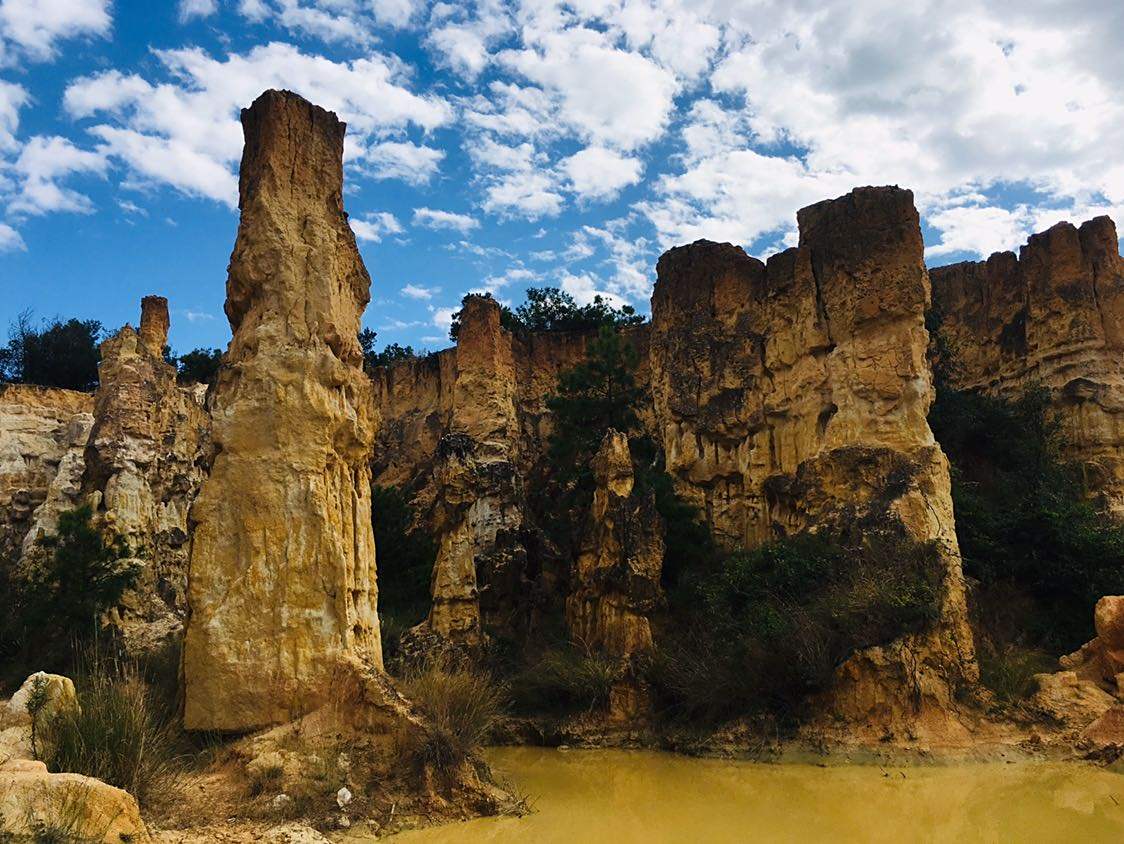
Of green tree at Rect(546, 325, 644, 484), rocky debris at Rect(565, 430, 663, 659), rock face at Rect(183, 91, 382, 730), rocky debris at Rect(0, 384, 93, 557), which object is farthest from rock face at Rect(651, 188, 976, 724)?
rocky debris at Rect(0, 384, 93, 557)

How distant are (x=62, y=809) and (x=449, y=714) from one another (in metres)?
4.32

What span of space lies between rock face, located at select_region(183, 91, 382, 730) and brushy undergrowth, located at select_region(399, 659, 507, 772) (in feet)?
2.32

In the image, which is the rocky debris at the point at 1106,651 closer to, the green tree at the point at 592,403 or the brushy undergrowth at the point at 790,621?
the brushy undergrowth at the point at 790,621

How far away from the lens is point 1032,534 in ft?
48.7

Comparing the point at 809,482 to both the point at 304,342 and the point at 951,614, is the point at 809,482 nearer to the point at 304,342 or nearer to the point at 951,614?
the point at 951,614

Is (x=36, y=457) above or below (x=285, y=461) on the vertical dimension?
above

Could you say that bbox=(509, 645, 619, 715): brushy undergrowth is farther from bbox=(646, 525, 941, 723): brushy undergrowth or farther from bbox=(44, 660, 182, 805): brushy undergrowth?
bbox=(44, 660, 182, 805): brushy undergrowth

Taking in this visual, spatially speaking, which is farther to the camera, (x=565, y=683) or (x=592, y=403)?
(x=592, y=403)

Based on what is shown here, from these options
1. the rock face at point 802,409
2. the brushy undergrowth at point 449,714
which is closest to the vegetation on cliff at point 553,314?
the rock face at point 802,409

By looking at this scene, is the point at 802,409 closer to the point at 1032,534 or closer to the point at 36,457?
the point at 1032,534

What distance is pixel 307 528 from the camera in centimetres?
866

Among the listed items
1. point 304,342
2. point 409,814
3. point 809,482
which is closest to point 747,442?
point 809,482

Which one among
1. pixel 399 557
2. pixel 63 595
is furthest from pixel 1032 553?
pixel 63 595

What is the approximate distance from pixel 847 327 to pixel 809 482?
3.05m
